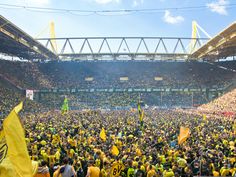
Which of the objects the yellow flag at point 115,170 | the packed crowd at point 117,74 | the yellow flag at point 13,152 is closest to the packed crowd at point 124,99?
the packed crowd at point 117,74

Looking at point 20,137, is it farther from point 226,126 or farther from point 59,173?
point 226,126

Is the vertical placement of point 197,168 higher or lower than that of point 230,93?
lower

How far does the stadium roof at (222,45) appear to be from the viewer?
41125 millimetres

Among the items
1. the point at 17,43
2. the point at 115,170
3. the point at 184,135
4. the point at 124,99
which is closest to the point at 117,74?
the point at 124,99

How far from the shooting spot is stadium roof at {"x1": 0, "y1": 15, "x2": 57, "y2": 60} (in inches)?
1522

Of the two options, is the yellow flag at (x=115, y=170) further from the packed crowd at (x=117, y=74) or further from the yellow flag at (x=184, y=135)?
the packed crowd at (x=117, y=74)

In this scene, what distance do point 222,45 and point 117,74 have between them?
25.3m

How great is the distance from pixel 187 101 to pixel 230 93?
10.6 meters

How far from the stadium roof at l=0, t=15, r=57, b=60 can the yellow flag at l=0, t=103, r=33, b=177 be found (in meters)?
33.3

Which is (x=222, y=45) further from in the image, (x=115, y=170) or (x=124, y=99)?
(x=115, y=170)

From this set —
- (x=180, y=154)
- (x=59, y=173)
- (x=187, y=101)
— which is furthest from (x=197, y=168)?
(x=187, y=101)

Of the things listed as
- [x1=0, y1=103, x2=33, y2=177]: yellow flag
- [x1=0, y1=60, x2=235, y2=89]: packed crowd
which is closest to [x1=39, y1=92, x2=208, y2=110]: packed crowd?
[x1=0, y1=60, x2=235, y2=89]: packed crowd

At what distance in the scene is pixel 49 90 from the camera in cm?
6025

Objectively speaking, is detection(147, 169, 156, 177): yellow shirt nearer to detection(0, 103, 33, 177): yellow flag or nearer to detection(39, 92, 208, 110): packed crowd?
detection(0, 103, 33, 177): yellow flag
